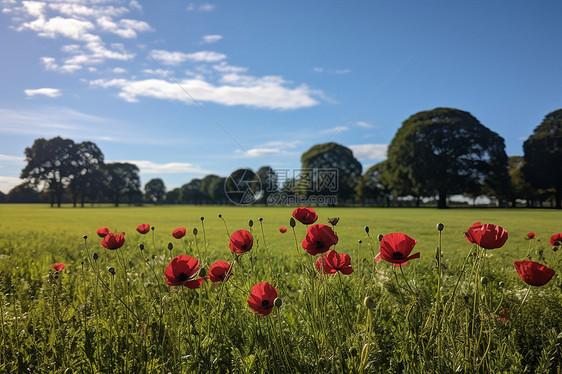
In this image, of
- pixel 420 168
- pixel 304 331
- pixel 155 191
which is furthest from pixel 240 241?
pixel 155 191

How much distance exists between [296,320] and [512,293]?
2197 mm

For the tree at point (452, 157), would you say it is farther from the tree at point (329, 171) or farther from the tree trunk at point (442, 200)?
the tree at point (329, 171)

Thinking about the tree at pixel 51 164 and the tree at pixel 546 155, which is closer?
the tree at pixel 546 155

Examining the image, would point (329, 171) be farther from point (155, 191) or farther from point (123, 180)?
point (155, 191)

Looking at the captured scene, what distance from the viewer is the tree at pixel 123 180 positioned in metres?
78.9

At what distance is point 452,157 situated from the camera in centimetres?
4200

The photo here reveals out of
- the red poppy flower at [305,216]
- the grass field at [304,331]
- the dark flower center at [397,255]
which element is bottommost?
the grass field at [304,331]

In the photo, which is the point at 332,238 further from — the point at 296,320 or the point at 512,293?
the point at 512,293

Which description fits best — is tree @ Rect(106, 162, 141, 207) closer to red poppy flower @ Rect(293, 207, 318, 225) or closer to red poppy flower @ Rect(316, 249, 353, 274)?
red poppy flower @ Rect(293, 207, 318, 225)

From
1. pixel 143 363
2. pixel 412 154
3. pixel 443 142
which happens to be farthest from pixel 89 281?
pixel 443 142

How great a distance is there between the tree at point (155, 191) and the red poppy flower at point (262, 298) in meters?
117

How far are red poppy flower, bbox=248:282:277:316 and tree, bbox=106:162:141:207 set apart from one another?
8374 centimetres

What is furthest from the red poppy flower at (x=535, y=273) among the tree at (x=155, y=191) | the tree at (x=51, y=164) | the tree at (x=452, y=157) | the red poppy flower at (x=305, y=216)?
the tree at (x=155, y=191)

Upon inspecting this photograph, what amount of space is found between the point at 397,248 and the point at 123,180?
9209cm
